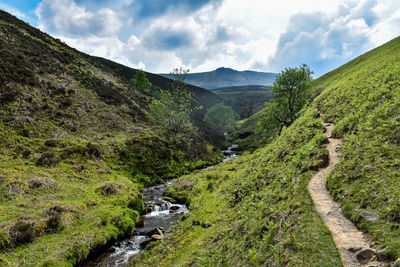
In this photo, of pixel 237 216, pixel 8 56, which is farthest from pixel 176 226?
pixel 8 56

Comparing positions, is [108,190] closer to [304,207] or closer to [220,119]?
[304,207]

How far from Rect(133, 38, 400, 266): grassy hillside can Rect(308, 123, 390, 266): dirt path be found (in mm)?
304

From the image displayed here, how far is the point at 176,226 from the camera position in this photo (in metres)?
22.2

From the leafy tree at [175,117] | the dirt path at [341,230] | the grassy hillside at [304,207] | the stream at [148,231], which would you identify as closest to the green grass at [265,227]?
the grassy hillside at [304,207]

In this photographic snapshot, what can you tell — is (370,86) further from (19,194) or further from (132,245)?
(19,194)

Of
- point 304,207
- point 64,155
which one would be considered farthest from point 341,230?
point 64,155

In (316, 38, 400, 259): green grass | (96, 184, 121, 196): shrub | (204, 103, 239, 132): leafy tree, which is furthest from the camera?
(204, 103, 239, 132): leafy tree

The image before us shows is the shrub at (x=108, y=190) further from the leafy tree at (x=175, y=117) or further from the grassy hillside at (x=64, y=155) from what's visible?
the leafy tree at (x=175, y=117)

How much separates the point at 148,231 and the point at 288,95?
131ft

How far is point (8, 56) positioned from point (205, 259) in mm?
57297

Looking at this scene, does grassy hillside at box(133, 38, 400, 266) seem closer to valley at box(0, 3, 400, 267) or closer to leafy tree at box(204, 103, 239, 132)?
valley at box(0, 3, 400, 267)

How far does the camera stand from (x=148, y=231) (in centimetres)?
2164

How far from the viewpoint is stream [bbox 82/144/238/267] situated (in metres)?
17.2

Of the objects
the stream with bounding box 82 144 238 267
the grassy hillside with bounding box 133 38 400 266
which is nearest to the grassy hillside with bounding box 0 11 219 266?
the stream with bounding box 82 144 238 267
